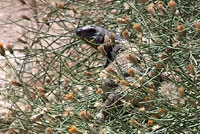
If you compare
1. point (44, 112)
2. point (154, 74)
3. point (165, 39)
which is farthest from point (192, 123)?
point (44, 112)

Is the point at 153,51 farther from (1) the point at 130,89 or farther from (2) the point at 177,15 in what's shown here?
(1) the point at 130,89

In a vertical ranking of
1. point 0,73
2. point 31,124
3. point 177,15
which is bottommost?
point 0,73

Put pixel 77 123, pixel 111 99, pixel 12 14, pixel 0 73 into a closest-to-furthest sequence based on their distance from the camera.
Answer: pixel 77 123 → pixel 111 99 → pixel 0 73 → pixel 12 14

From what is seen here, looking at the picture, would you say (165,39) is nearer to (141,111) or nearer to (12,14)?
(141,111)

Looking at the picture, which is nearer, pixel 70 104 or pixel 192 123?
pixel 192 123

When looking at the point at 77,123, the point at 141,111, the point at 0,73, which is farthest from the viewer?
the point at 0,73

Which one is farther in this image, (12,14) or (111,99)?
(12,14)

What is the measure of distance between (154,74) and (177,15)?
0.37 meters

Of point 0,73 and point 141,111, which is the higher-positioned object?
point 141,111

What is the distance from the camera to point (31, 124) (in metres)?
2.42

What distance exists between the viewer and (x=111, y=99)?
2516 millimetres

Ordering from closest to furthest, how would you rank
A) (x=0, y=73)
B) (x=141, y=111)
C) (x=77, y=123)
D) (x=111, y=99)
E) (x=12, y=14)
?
(x=141, y=111) < (x=77, y=123) < (x=111, y=99) < (x=0, y=73) < (x=12, y=14)

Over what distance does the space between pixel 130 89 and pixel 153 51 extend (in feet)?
1.38

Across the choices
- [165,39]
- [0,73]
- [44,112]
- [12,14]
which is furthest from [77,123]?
[12,14]
